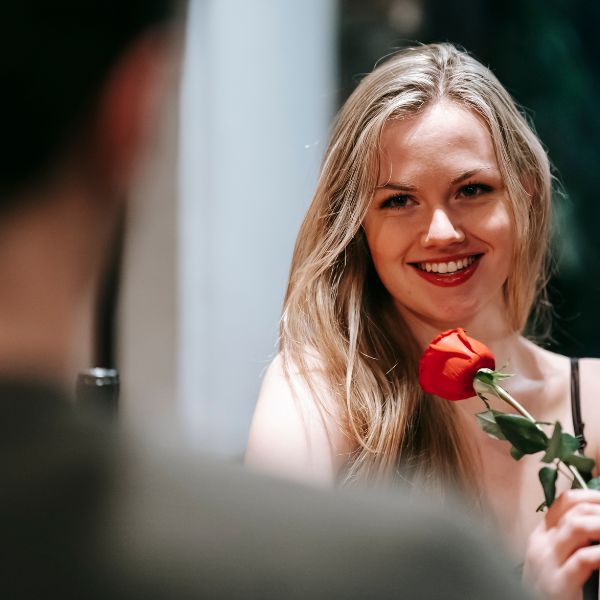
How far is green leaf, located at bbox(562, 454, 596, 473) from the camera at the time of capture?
0.72m

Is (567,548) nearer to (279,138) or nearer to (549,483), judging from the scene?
(549,483)

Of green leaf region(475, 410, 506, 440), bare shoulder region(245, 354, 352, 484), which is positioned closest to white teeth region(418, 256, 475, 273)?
bare shoulder region(245, 354, 352, 484)

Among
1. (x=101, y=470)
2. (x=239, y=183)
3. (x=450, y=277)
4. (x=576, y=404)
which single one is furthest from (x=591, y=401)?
(x=101, y=470)

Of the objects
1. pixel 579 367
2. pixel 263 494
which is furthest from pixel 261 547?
pixel 579 367

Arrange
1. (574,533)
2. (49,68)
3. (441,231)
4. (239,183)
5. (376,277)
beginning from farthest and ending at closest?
1. (239,183)
2. (376,277)
3. (441,231)
4. (574,533)
5. (49,68)

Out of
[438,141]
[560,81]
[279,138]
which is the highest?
[560,81]

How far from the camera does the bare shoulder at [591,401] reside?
3.57ft

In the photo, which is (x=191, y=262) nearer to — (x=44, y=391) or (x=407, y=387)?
(x=407, y=387)

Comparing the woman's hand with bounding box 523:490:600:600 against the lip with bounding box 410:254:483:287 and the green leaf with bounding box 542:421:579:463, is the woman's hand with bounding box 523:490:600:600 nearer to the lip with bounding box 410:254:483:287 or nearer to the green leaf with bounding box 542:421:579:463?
the green leaf with bounding box 542:421:579:463

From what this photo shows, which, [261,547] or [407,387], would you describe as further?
[407,387]

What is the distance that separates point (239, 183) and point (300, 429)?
0.62 meters

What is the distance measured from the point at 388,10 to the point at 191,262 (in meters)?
0.55

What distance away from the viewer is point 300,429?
3.37 feet

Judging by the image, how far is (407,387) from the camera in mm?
1071
